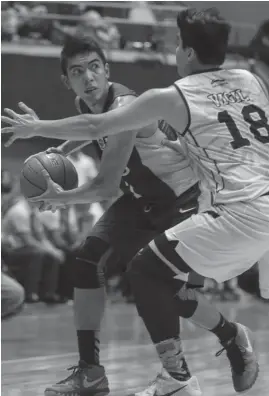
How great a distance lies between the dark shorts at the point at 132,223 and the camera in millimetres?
4605

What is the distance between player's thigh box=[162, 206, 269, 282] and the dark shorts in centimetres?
73

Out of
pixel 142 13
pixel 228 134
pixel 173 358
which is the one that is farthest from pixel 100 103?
pixel 142 13

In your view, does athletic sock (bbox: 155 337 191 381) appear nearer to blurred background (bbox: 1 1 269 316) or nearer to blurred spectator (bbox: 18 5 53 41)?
blurred background (bbox: 1 1 269 316)

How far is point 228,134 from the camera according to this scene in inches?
153

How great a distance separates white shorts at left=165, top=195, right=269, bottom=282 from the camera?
12.7 feet

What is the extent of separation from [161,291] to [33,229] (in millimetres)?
6425

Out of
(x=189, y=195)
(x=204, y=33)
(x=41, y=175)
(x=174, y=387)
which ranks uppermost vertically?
(x=204, y=33)

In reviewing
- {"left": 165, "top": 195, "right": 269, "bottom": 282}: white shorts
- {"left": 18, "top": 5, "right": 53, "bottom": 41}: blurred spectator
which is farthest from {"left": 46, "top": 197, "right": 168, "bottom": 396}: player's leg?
{"left": 18, "top": 5, "right": 53, "bottom": 41}: blurred spectator

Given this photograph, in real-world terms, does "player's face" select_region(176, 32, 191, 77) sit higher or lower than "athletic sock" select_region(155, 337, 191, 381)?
higher

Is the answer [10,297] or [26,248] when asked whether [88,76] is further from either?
[26,248]

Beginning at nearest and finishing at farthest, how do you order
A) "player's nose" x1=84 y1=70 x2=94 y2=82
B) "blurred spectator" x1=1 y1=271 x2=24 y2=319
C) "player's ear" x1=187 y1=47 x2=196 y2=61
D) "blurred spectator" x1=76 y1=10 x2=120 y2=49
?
"player's ear" x1=187 y1=47 x2=196 y2=61 < "player's nose" x1=84 y1=70 x2=94 y2=82 < "blurred spectator" x1=1 y1=271 x2=24 y2=319 < "blurred spectator" x1=76 y1=10 x2=120 y2=49

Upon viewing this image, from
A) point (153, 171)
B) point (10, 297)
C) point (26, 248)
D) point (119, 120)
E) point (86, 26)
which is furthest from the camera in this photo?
point (86, 26)

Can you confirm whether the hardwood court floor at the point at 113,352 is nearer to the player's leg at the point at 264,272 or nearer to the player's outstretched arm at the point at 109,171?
the player's leg at the point at 264,272

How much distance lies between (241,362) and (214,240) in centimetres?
83
